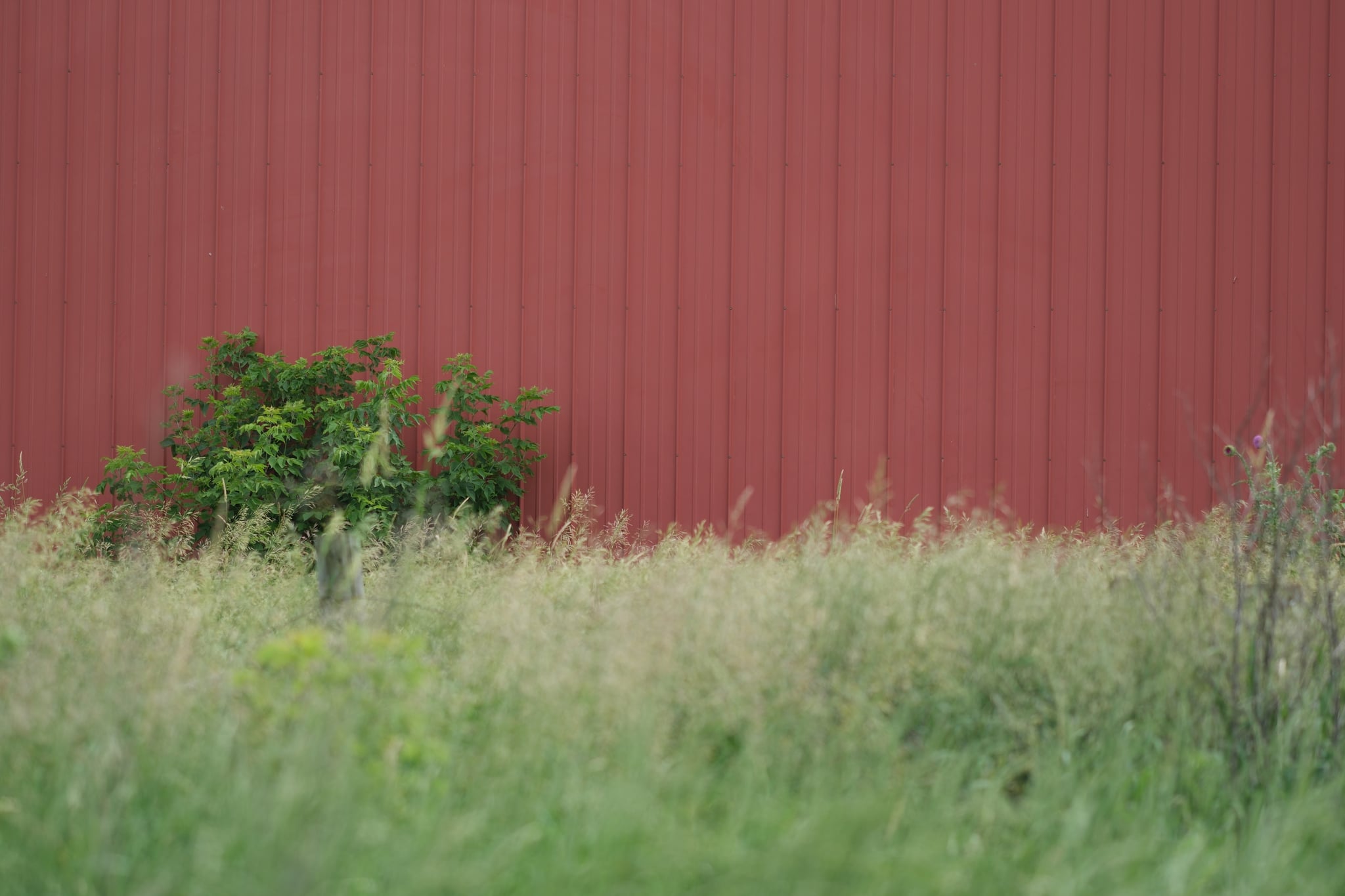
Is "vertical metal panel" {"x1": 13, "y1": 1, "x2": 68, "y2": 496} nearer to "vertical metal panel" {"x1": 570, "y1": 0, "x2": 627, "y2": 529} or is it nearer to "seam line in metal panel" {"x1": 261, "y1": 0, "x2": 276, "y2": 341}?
"seam line in metal panel" {"x1": 261, "y1": 0, "x2": 276, "y2": 341}

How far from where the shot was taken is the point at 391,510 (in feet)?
18.2

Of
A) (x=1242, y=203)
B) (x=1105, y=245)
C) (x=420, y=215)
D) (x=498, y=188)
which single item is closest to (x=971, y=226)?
(x=1105, y=245)

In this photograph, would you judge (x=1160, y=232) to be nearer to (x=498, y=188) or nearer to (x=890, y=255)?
(x=890, y=255)

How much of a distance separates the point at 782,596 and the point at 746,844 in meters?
1.01

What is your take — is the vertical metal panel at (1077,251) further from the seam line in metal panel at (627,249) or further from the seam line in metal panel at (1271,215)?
the seam line in metal panel at (627,249)

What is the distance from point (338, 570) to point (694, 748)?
1.48 metres

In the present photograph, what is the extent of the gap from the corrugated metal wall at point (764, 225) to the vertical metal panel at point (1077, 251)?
18mm

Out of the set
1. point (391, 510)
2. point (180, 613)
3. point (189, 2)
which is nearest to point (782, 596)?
point (180, 613)

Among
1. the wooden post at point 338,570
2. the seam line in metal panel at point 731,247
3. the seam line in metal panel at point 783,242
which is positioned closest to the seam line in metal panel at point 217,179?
the seam line in metal panel at point 731,247

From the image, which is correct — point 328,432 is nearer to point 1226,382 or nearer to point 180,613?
point 180,613

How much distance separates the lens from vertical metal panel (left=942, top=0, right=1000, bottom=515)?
610 centimetres

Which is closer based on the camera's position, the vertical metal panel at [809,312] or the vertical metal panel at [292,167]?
the vertical metal panel at [809,312]

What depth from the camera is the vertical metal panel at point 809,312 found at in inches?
241

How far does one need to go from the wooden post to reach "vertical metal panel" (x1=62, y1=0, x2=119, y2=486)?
3.75m
